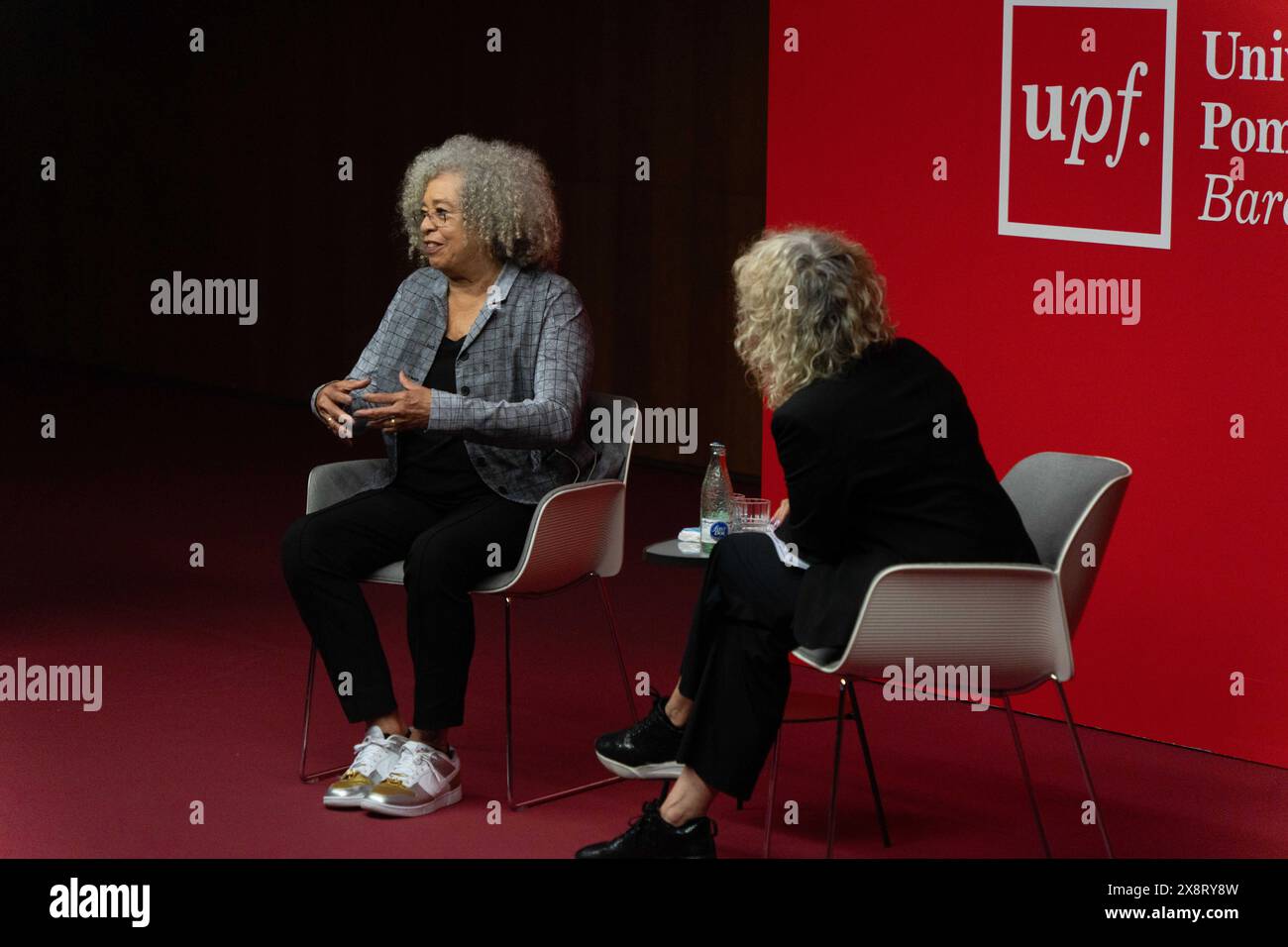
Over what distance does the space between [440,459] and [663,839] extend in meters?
1.17

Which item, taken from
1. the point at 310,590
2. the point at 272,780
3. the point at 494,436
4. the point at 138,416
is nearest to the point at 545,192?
the point at 494,436

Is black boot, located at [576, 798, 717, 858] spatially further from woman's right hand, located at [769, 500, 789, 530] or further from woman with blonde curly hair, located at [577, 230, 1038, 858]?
woman's right hand, located at [769, 500, 789, 530]

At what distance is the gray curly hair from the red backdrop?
107cm

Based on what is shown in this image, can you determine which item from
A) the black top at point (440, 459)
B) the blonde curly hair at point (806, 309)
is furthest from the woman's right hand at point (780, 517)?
the black top at point (440, 459)

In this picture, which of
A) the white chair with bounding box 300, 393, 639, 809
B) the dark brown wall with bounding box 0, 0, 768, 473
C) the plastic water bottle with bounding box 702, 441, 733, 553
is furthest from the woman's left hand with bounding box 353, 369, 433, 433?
the dark brown wall with bounding box 0, 0, 768, 473

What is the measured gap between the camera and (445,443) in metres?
4.21

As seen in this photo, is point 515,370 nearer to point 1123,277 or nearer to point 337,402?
point 337,402

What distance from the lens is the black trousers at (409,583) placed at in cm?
395

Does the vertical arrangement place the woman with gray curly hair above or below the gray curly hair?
below

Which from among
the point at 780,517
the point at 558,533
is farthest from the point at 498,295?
the point at 780,517

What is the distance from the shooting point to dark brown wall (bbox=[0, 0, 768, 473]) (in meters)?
8.14

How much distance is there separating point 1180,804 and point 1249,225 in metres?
1.32

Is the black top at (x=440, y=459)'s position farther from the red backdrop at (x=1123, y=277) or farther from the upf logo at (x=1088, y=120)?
the upf logo at (x=1088, y=120)
